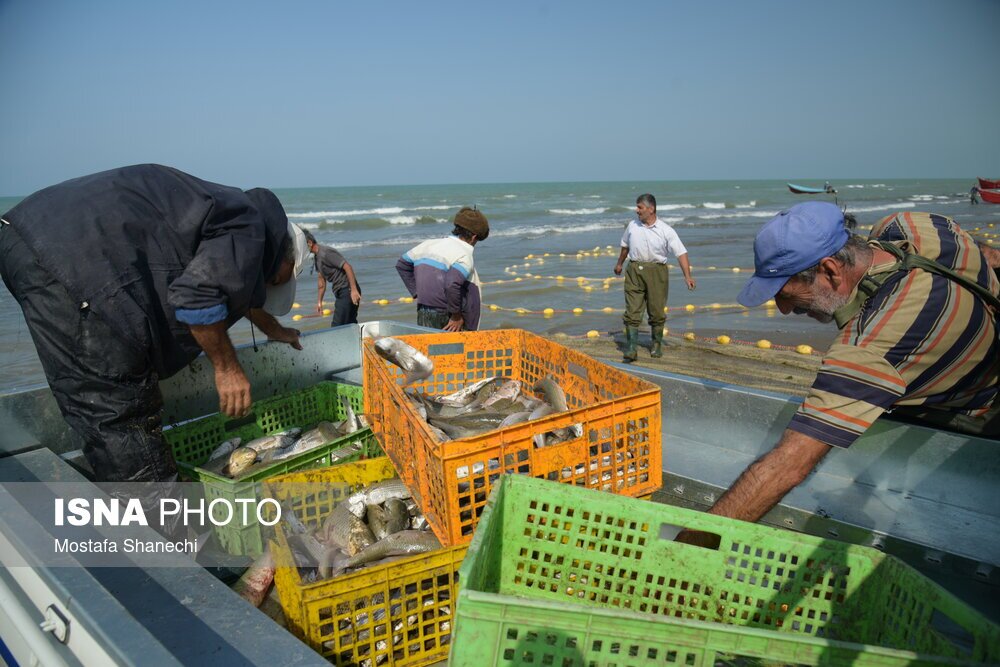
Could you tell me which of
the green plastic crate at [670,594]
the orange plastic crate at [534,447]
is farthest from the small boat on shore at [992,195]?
the green plastic crate at [670,594]

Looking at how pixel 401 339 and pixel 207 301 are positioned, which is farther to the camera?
pixel 401 339

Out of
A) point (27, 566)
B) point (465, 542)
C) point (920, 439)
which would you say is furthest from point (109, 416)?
point (920, 439)

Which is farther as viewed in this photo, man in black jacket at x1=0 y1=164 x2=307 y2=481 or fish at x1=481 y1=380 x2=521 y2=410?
fish at x1=481 y1=380 x2=521 y2=410

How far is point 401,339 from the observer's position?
4086 millimetres

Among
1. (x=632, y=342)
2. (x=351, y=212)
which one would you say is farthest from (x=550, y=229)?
(x=632, y=342)

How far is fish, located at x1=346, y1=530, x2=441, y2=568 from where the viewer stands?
8.90 ft

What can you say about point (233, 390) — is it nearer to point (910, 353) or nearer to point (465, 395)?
point (465, 395)

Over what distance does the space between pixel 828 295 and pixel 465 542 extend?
6.55ft

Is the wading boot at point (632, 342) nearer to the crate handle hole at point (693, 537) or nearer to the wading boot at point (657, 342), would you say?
the wading boot at point (657, 342)

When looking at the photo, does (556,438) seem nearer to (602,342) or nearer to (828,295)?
(828,295)

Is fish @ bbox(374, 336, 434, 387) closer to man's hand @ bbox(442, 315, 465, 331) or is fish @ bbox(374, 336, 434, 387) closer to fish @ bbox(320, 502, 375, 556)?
fish @ bbox(320, 502, 375, 556)

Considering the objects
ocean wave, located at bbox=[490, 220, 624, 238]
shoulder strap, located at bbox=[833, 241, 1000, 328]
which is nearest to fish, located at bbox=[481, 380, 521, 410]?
shoulder strap, located at bbox=[833, 241, 1000, 328]

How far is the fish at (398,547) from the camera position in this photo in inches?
107

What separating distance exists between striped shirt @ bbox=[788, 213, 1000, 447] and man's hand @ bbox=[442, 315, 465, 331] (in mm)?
4234
